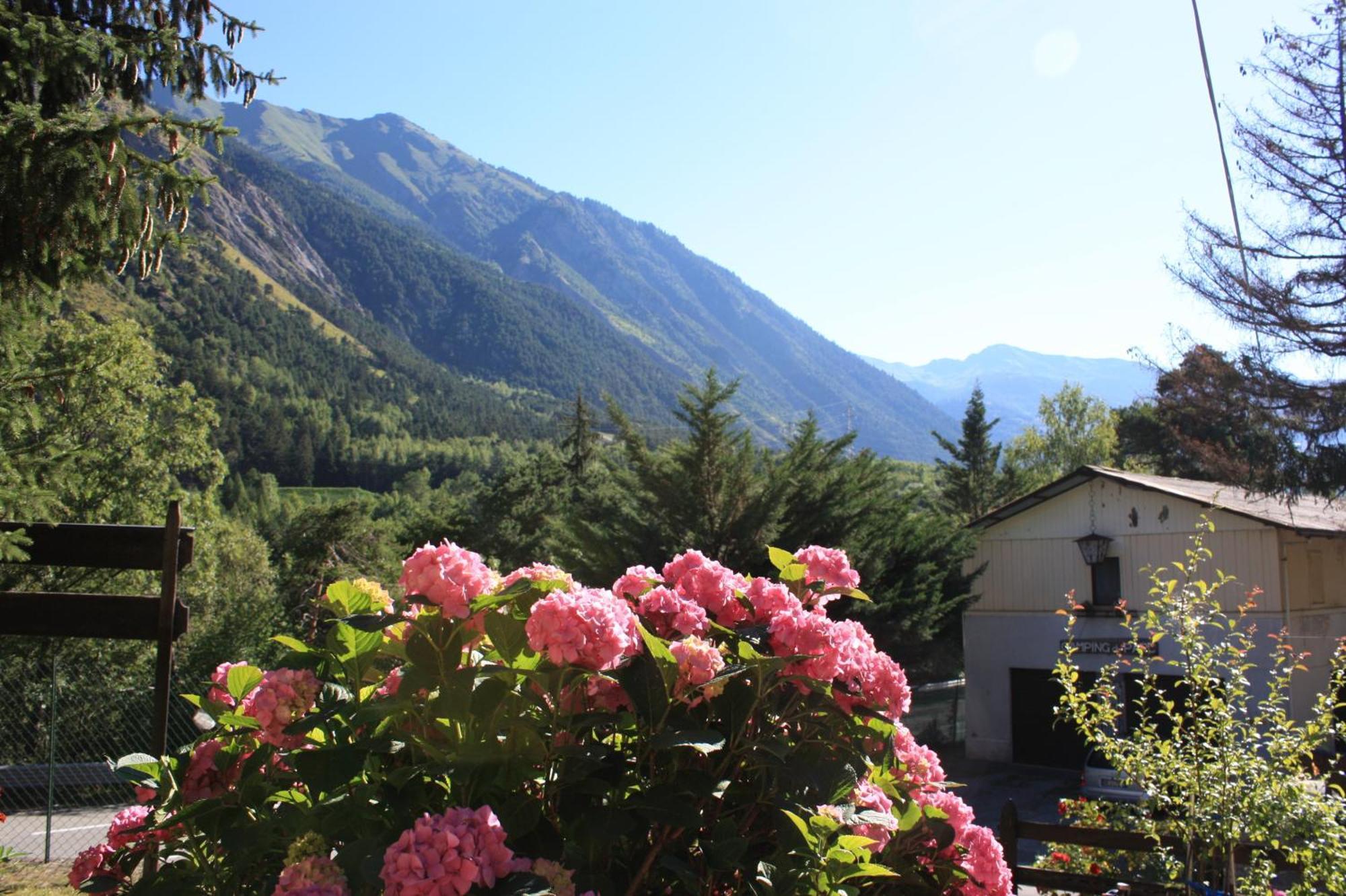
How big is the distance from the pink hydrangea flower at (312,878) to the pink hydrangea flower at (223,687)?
0.60m

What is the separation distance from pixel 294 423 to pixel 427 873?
11881cm

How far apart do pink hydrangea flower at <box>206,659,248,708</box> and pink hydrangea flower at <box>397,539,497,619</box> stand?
2.04 ft

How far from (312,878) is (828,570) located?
1.26 metres

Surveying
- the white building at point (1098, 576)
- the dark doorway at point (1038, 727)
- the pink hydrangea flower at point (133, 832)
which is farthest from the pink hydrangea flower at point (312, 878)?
the dark doorway at point (1038, 727)

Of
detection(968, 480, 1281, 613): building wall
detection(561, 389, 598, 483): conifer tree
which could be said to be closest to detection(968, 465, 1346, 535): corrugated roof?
detection(968, 480, 1281, 613): building wall

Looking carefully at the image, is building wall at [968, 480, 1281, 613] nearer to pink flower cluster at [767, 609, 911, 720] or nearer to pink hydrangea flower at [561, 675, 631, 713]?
pink flower cluster at [767, 609, 911, 720]

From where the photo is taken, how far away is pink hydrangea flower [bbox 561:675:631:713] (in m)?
1.94

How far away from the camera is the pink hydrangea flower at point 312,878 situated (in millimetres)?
1714

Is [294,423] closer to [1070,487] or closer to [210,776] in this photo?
[1070,487]

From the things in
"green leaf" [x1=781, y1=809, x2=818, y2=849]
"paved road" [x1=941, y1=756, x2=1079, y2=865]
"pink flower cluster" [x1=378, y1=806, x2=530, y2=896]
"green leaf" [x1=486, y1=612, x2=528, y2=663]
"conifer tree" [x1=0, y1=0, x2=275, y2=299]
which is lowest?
"paved road" [x1=941, y1=756, x2=1079, y2=865]

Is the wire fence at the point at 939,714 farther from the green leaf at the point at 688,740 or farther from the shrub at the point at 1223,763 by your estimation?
the green leaf at the point at 688,740

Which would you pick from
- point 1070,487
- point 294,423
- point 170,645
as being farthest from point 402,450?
point 170,645

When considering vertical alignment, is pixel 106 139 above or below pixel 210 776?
above

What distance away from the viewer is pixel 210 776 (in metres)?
2.18
